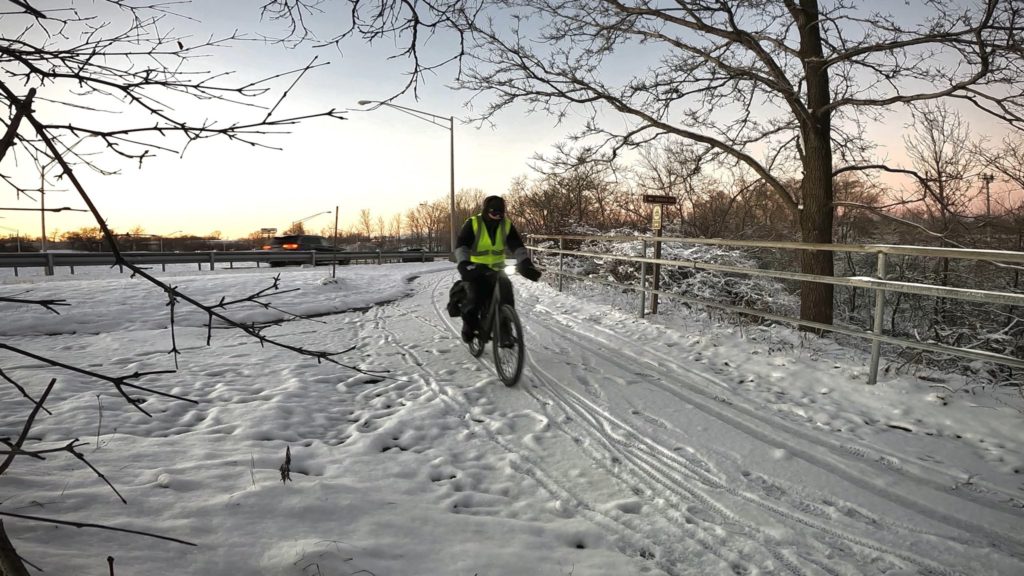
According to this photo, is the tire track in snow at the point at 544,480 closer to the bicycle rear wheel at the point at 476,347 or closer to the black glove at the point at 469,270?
the bicycle rear wheel at the point at 476,347

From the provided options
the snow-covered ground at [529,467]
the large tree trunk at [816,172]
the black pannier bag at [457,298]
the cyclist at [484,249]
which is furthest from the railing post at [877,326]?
the black pannier bag at [457,298]

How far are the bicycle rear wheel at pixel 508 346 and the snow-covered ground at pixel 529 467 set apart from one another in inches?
7.8

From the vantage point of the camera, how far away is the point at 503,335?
5.23 m

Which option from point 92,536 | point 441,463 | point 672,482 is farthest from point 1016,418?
point 92,536

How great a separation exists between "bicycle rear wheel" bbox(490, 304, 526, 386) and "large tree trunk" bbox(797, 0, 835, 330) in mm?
4981

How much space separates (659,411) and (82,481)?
393 cm

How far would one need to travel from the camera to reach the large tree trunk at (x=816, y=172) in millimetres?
7383

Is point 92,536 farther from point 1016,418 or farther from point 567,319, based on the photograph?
point 567,319

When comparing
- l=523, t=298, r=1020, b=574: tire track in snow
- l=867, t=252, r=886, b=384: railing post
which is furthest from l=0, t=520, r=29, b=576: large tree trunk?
l=867, t=252, r=886, b=384: railing post

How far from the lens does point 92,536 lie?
2053 mm

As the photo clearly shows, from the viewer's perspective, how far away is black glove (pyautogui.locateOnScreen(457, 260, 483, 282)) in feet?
18.3

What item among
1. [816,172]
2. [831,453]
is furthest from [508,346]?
[816,172]

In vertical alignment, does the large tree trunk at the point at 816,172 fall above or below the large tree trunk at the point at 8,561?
above

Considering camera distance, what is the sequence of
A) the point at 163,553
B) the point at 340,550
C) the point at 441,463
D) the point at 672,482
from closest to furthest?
the point at 163,553 → the point at 340,550 → the point at 672,482 → the point at 441,463
